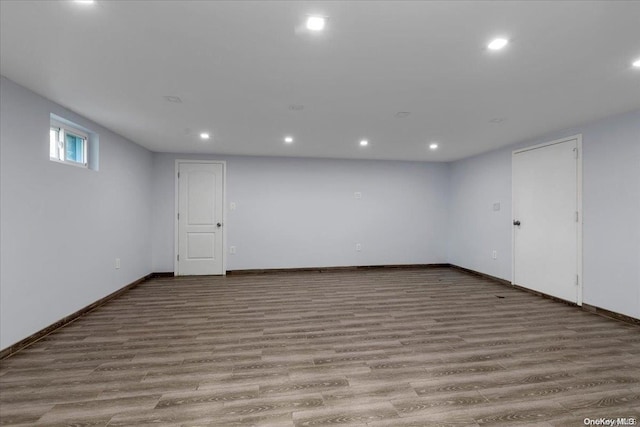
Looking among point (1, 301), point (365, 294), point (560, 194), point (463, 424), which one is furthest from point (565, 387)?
point (1, 301)

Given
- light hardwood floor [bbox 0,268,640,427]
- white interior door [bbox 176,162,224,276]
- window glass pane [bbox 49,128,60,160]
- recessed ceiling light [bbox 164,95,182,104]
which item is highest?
recessed ceiling light [bbox 164,95,182,104]

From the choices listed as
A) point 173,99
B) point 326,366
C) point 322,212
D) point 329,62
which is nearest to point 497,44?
point 329,62

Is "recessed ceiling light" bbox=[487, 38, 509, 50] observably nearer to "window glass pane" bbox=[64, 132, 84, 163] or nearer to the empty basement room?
the empty basement room

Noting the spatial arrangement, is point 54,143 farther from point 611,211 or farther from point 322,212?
point 611,211

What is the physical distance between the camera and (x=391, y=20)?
5.94 ft

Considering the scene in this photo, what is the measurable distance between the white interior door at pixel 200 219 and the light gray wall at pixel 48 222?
4.00 ft

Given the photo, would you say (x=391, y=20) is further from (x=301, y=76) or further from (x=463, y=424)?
(x=463, y=424)

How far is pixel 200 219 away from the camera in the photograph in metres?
5.93

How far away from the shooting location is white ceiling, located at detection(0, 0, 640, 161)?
175cm

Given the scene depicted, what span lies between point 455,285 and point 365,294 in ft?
5.60

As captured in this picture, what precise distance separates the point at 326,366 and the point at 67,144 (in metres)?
3.84

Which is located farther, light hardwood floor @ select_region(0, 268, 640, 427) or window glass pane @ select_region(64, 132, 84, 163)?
window glass pane @ select_region(64, 132, 84, 163)

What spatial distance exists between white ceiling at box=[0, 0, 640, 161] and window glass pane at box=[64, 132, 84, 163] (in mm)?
332

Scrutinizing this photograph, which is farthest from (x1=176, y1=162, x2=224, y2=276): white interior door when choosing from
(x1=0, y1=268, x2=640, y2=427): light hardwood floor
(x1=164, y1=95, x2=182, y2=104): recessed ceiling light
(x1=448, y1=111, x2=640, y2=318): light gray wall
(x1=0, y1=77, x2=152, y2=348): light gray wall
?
(x1=448, y1=111, x2=640, y2=318): light gray wall
